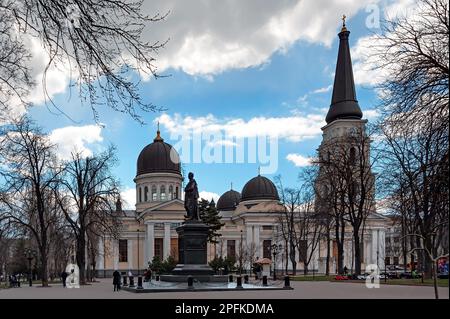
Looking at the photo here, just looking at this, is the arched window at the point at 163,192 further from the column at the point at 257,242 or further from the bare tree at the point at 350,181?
the bare tree at the point at 350,181

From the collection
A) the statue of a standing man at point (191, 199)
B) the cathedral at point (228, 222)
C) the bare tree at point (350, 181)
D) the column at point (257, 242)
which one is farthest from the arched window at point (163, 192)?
the statue of a standing man at point (191, 199)

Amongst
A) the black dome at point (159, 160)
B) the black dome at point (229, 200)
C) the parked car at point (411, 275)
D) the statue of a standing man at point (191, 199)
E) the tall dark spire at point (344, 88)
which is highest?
the tall dark spire at point (344, 88)

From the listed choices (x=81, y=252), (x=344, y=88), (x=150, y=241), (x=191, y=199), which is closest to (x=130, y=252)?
(x=150, y=241)

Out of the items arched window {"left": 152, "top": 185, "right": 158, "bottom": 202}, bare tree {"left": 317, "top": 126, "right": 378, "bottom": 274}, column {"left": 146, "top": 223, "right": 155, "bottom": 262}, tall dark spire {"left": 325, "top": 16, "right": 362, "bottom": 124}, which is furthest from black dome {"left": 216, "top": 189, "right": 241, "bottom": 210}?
bare tree {"left": 317, "top": 126, "right": 378, "bottom": 274}

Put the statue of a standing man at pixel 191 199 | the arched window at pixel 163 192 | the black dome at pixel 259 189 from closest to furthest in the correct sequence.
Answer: the statue of a standing man at pixel 191 199, the arched window at pixel 163 192, the black dome at pixel 259 189

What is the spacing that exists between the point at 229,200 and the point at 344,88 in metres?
38.6

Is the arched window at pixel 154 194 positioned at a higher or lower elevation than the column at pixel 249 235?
higher

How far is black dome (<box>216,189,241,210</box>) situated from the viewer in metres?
112

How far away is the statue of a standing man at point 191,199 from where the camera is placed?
1334 inches

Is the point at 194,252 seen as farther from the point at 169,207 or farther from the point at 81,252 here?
the point at 169,207

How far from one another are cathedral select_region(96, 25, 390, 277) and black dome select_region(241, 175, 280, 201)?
0.25m

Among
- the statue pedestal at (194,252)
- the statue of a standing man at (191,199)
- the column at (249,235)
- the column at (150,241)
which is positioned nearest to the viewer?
the statue pedestal at (194,252)

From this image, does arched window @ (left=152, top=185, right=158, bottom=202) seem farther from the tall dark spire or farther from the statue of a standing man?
the statue of a standing man
